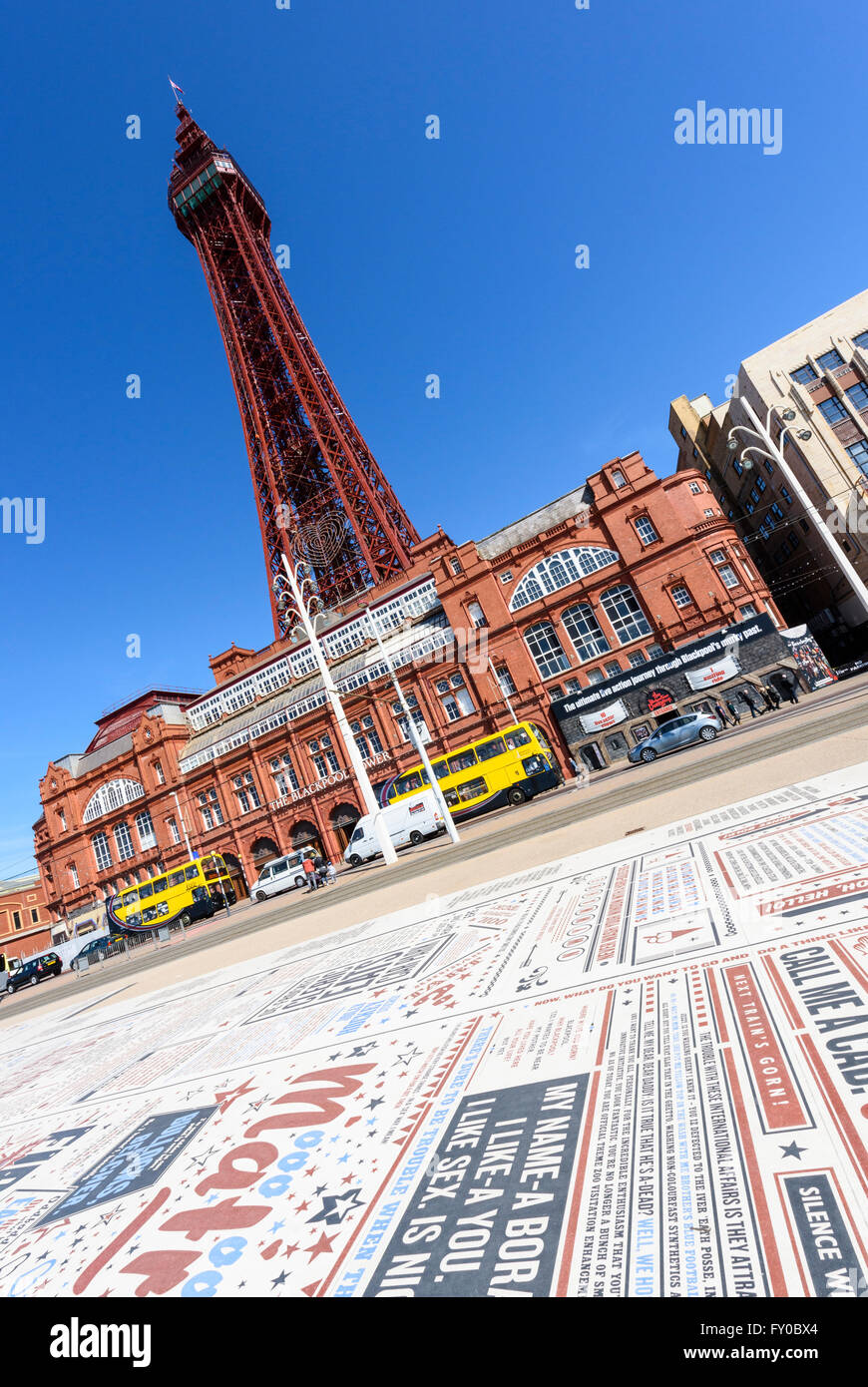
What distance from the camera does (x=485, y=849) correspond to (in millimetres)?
13703

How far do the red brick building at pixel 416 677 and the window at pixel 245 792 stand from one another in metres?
0.15

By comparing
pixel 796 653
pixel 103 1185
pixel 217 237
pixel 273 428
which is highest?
pixel 217 237

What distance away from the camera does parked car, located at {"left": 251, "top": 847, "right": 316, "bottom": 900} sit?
Result: 101ft

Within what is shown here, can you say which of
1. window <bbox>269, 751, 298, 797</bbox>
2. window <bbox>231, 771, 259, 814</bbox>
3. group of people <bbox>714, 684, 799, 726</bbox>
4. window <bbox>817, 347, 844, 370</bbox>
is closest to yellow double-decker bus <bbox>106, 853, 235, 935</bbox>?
window <bbox>231, 771, 259, 814</bbox>

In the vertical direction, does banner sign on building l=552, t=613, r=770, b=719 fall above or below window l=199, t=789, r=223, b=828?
below

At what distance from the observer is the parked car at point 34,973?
3484cm

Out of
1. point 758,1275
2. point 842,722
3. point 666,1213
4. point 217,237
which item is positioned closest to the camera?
point 758,1275

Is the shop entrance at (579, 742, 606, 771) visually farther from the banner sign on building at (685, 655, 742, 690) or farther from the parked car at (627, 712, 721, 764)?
the parked car at (627, 712, 721, 764)

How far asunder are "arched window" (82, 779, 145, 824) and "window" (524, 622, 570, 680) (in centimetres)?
3179

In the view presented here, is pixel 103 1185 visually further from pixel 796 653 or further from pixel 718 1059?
pixel 796 653

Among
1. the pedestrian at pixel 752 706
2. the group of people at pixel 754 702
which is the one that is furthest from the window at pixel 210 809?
the pedestrian at pixel 752 706

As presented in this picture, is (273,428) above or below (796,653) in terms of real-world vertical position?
above
